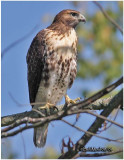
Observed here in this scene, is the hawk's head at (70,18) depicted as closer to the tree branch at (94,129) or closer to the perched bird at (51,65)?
the perched bird at (51,65)

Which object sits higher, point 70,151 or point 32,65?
point 32,65

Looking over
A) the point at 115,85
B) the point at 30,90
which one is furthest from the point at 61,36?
the point at 115,85

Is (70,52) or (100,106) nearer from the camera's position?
(100,106)

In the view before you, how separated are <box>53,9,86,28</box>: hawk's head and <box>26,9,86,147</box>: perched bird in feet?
0.17

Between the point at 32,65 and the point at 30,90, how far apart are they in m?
0.34

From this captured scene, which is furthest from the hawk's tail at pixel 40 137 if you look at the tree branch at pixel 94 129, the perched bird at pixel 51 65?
the tree branch at pixel 94 129

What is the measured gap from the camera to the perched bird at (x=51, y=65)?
512cm

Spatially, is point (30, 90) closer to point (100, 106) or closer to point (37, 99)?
point (37, 99)

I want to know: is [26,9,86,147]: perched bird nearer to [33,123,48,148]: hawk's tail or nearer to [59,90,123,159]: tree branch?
[33,123,48,148]: hawk's tail

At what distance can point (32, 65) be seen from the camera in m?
5.39

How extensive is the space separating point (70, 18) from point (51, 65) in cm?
93

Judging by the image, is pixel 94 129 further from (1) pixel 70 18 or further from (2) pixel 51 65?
(1) pixel 70 18

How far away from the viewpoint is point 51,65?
510cm

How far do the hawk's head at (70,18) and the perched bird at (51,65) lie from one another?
2.1 inches
